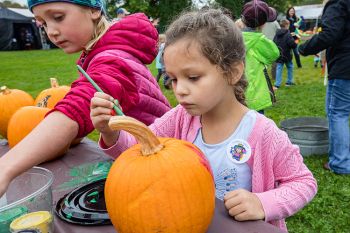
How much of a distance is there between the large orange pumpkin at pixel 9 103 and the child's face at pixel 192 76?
166 cm

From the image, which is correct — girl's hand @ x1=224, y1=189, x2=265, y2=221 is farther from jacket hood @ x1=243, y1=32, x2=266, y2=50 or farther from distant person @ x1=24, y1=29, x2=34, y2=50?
distant person @ x1=24, y1=29, x2=34, y2=50

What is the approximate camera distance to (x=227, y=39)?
142cm

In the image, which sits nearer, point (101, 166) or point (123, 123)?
point (123, 123)

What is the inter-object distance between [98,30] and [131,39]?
0.54ft

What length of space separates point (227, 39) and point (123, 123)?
2.29ft

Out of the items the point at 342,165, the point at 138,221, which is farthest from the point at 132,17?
the point at 342,165

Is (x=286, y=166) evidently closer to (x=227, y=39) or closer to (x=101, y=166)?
(x=227, y=39)

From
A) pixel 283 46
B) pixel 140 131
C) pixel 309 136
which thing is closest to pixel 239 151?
pixel 140 131

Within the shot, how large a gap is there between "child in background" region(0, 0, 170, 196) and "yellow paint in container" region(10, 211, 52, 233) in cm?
11

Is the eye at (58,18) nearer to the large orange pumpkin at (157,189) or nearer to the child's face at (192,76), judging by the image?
the child's face at (192,76)

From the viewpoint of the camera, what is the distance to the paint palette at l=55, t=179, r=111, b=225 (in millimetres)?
1150

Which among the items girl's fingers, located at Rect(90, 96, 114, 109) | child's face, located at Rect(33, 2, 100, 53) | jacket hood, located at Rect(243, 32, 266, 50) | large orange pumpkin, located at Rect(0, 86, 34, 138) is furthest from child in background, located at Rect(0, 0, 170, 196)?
jacket hood, located at Rect(243, 32, 266, 50)

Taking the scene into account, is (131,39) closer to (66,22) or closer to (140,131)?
(66,22)

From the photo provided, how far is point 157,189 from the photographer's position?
3.04 ft
